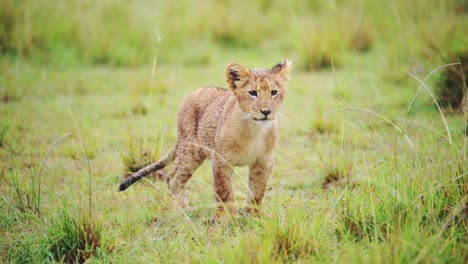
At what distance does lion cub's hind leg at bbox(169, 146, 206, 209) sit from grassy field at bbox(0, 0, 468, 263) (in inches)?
6.2

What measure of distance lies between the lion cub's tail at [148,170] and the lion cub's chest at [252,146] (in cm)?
85

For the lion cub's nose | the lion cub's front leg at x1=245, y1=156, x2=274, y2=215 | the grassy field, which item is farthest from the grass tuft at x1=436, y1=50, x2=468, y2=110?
the lion cub's nose

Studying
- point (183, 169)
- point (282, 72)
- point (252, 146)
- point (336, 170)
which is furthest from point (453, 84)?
point (183, 169)

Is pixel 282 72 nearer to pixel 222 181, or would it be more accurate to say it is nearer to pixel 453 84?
pixel 222 181

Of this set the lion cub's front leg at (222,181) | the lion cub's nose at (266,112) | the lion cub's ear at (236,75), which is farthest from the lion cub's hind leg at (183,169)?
the lion cub's nose at (266,112)

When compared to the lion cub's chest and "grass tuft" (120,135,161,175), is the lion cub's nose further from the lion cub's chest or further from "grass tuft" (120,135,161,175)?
"grass tuft" (120,135,161,175)

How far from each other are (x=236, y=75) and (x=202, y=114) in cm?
68

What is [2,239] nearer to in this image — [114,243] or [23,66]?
[114,243]

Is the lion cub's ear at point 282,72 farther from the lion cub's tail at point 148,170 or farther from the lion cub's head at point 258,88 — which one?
the lion cub's tail at point 148,170

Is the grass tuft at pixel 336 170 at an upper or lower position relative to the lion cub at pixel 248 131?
lower

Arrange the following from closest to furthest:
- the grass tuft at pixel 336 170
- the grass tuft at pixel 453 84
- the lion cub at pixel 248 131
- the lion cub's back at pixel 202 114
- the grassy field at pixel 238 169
A: 1. the grassy field at pixel 238 169
2. the lion cub at pixel 248 131
3. the lion cub's back at pixel 202 114
4. the grass tuft at pixel 336 170
5. the grass tuft at pixel 453 84

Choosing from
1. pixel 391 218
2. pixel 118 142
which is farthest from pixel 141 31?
pixel 391 218

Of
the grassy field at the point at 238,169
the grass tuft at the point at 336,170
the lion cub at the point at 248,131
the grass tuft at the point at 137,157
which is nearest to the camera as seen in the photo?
the grassy field at the point at 238,169

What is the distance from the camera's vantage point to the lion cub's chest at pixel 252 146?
4508 mm
